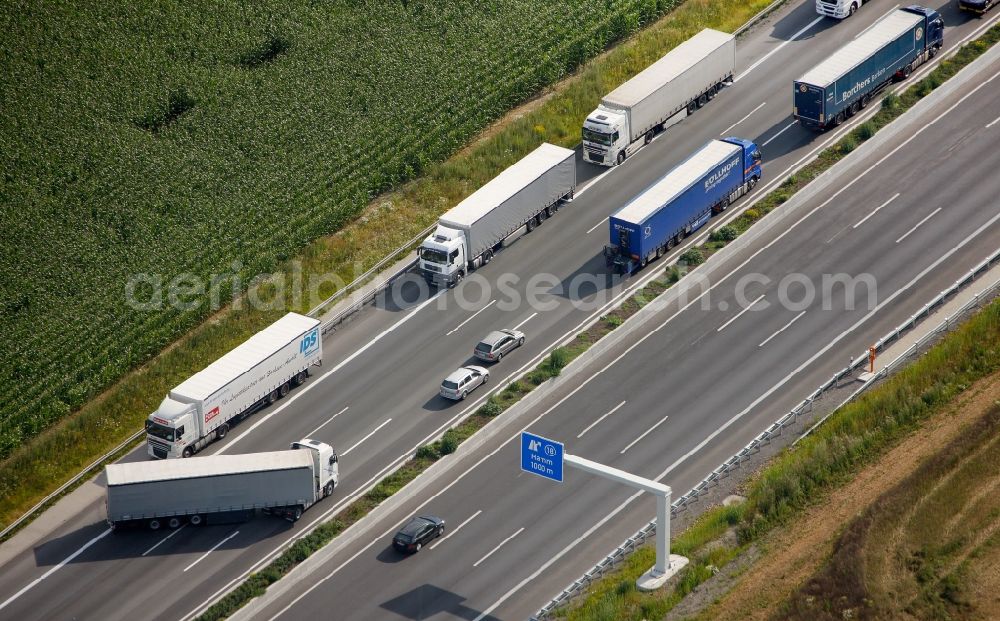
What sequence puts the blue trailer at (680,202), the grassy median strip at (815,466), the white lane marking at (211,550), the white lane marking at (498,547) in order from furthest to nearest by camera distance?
the blue trailer at (680,202), the white lane marking at (211,550), the white lane marking at (498,547), the grassy median strip at (815,466)

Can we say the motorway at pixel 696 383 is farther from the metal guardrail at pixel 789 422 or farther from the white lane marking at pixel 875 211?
the metal guardrail at pixel 789 422

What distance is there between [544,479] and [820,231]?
83.6 feet

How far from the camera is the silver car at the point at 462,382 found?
86.2m

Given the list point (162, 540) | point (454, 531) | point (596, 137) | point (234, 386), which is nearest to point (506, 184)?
point (596, 137)

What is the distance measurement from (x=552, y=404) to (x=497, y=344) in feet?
17.2

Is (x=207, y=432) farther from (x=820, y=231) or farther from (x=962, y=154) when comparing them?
(x=962, y=154)

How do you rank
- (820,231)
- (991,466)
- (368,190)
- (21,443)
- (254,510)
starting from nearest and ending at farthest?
(991,466)
(254,510)
(21,443)
(820,231)
(368,190)

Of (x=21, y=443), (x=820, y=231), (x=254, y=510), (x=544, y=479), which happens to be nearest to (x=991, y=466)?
(x=544, y=479)

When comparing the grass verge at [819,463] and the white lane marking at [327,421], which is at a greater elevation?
A: the grass verge at [819,463]

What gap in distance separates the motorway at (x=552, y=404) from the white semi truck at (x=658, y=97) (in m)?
1.27

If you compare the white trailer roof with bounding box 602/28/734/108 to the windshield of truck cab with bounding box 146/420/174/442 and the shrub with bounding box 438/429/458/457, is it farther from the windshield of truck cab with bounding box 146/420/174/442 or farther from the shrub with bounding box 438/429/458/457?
the windshield of truck cab with bounding box 146/420/174/442

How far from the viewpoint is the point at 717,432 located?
268 ft

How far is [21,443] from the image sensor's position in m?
88.2

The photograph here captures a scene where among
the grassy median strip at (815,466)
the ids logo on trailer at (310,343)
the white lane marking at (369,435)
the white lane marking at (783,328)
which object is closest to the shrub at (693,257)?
the white lane marking at (783,328)
